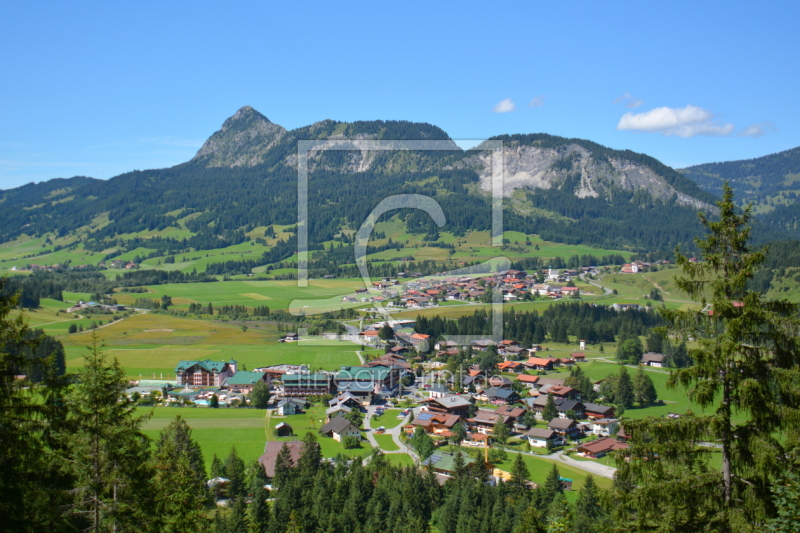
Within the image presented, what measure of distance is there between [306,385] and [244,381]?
4.87 metres

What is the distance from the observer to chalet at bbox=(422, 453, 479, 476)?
2452 centimetres

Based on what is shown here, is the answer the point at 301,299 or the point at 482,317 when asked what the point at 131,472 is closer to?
the point at 482,317

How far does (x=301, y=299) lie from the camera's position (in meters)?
80.6

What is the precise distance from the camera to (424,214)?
485 ft

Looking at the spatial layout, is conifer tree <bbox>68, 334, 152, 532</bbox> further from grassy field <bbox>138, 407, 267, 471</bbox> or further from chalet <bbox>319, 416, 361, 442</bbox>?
chalet <bbox>319, 416, 361, 442</bbox>

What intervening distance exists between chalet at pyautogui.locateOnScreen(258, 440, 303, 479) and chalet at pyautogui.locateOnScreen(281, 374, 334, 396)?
10.8 m

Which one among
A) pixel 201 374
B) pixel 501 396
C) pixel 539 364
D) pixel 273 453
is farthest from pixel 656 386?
pixel 201 374

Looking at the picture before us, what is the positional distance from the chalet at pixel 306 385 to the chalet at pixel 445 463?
14.4m

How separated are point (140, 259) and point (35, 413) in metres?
133

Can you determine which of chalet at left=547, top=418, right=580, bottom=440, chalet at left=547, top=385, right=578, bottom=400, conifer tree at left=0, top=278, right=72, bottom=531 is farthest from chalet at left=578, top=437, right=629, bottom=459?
conifer tree at left=0, top=278, right=72, bottom=531

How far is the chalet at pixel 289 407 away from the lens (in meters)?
35.1

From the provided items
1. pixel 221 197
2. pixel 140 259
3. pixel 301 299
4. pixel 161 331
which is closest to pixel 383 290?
pixel 301 299

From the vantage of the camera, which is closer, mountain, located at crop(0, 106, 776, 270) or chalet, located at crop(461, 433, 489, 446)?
chalet, located at crop(461, 433, 489, 446)

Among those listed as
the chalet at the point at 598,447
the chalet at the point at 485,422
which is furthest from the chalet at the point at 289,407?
the chalet at the point at 598,447
